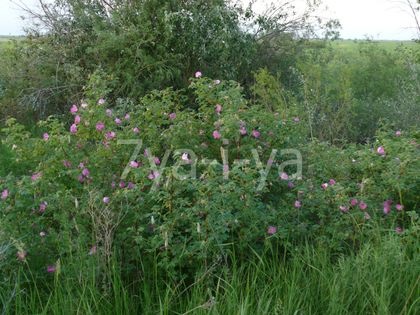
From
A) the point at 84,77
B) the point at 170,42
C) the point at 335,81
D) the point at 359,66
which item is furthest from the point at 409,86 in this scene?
the point at 84,77

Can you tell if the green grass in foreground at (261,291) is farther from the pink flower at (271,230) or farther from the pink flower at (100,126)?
the pink flower at (100,126)

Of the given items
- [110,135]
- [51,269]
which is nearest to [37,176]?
[110,135]

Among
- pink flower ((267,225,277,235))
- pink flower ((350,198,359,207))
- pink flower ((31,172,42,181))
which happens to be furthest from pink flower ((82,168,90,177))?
pink flower ((350,198,359,207))

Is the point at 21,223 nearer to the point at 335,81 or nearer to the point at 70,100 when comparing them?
the point at 70,100

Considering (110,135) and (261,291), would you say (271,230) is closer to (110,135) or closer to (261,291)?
(261,291)

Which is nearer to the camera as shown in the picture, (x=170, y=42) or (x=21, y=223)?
(x=21, y=223)

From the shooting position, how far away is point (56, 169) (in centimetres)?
387

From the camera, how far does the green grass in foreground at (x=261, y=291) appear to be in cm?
287

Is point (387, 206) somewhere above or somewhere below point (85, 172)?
below

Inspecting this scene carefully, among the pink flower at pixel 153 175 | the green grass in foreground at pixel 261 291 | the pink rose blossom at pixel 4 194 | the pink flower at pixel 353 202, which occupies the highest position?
the pink flower at pixel 153 175

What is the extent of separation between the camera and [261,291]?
9.97ft

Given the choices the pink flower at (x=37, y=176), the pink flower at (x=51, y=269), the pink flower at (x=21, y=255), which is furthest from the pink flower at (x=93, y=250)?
the pink flower at (x=37, y=176)

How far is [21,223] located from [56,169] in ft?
1.85

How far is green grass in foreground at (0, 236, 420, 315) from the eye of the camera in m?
2.87
